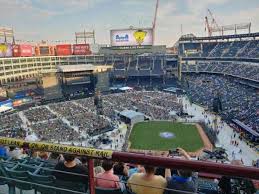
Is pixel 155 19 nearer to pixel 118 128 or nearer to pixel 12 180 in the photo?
pixel 118 128

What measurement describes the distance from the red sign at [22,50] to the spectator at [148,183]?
76.7 m

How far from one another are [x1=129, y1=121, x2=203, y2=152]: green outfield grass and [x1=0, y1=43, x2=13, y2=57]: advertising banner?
4523cm

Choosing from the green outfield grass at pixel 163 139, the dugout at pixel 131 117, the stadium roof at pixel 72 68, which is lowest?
the green outfield grass at pixel 163 139

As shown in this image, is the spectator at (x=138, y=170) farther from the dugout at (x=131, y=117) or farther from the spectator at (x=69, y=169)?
the dugout at (x=131, y=117)

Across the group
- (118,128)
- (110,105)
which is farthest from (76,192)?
(110,105)

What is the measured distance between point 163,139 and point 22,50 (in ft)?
179

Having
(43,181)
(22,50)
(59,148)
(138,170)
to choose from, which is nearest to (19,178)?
(43,181)

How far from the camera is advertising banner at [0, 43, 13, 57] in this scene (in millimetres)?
69000

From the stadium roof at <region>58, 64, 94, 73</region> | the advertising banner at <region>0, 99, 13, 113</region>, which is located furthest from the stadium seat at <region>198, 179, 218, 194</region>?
the stadium roof at <region>58, 64, 94, 73</region>

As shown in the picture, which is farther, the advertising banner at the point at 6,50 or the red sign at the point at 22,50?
the red sign at the point at 22,50

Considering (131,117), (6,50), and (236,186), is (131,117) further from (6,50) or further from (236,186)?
(6,50)

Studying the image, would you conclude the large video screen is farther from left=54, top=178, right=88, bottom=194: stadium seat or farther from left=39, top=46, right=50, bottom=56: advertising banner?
left=54, top=178, right=88, bottom=194: stadium seat

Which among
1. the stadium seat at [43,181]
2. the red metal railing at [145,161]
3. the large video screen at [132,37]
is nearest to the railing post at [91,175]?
the red metal railing at [145,161]

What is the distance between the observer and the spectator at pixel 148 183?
3382mm
